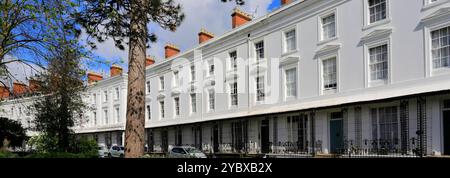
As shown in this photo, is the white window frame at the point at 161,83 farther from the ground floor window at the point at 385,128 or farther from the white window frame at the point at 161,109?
the ground floor window at the point at 385,128

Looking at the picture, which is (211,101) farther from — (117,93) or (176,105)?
(117,93)

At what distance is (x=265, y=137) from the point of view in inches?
966

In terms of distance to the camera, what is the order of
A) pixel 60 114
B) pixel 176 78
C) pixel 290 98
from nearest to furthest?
pixel 290 98
pixel 60 114
pixel 176 78

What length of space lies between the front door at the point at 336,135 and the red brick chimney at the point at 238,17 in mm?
11722

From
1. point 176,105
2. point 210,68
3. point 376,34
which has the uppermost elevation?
point 376,34

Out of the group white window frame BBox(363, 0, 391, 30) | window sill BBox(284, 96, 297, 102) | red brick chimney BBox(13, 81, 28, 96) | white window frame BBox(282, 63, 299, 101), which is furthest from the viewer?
window sill BBox(284, 96, 297, 102)

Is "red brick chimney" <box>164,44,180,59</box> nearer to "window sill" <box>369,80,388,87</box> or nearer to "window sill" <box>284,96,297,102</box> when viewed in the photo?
"window sill" <box>284,96,297,102</box>

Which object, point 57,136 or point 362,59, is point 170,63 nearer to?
point 57,136

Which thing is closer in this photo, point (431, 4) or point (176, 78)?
point (431, 4)

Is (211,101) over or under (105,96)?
under

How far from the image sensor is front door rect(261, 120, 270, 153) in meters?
24.3

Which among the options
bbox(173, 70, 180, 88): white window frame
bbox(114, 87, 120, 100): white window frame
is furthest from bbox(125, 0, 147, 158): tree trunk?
bbox(114, 87, 120, 100): white window frame

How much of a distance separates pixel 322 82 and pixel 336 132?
2915mm

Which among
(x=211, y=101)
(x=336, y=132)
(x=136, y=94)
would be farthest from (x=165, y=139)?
(x=136, y=94)
